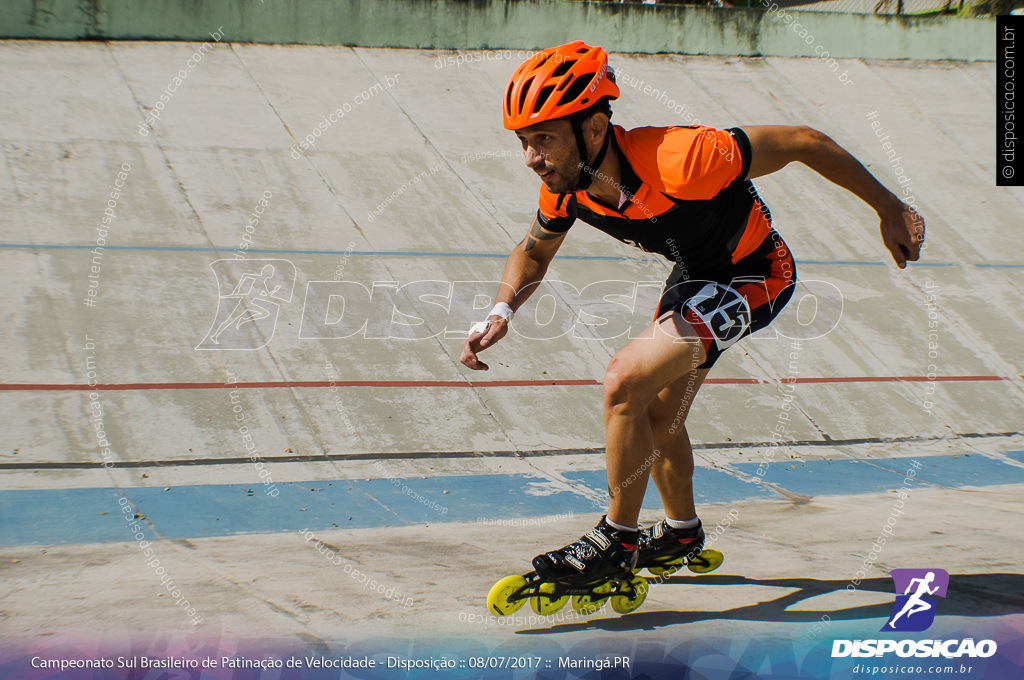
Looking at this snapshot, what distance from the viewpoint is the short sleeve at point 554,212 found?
2941 mm

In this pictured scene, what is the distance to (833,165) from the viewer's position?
261cm

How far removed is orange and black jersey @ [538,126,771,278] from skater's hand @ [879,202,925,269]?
18.2 inches

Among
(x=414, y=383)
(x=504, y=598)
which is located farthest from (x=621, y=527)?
(x=414, y=383)

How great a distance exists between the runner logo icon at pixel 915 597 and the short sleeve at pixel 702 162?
1533mm

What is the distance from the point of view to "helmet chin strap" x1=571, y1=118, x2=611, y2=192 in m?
2.62

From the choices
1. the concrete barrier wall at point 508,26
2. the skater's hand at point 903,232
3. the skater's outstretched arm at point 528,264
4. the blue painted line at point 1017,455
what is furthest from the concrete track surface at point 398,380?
the skater's hand at point 903,232

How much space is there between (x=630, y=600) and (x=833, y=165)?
1.62 m

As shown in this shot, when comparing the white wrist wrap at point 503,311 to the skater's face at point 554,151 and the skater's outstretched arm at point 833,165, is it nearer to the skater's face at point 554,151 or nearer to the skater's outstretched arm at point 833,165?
the skater's face at point 554,151

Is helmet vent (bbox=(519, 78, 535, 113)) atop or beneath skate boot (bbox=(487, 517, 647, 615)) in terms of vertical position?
atop

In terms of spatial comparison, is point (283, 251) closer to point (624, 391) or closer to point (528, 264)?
point (528, 264)

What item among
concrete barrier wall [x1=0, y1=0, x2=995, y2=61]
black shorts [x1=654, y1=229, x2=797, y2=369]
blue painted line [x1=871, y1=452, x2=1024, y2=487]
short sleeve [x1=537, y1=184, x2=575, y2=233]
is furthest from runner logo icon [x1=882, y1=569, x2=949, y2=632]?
concrete barrier wall [x1=0, y1=0, x2=995, y2=61]

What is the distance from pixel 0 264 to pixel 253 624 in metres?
4.26

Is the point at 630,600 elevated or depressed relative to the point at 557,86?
depressed

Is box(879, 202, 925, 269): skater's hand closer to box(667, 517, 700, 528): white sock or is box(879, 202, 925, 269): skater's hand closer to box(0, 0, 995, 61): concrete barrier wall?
box(667, 517, 700, 528): white sock
